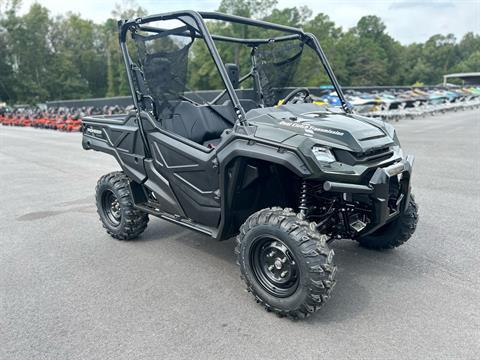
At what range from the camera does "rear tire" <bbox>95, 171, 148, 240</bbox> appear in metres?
4.47

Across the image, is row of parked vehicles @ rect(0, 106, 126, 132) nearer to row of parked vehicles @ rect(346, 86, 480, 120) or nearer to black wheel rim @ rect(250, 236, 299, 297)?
row of parked vehicles @ rect(346, 86, 480, 120)

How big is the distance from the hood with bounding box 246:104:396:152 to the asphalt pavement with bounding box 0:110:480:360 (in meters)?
1.25

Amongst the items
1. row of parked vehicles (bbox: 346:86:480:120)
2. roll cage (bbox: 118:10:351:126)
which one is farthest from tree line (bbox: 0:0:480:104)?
roll cage (bbox: 118:10:351:126)

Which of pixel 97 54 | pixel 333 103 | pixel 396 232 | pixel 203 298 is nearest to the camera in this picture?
pixel 203 298

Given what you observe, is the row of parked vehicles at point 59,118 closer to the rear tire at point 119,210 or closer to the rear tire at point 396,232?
the rear tire at point 119,210

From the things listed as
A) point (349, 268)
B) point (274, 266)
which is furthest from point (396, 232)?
point (274, 266)

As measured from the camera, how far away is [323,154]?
9.31ft

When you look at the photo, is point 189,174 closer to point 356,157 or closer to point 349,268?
point 356,157

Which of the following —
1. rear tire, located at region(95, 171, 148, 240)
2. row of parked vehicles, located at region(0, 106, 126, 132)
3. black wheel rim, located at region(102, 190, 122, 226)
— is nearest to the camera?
rear tire, located at region(95, 171, 148, 240)

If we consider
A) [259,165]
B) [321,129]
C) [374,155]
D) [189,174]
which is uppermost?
[321,129]

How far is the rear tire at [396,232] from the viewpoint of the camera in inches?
149

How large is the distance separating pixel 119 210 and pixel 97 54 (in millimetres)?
70247

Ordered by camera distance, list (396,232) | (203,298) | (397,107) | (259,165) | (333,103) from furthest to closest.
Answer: (397,107) → (333,103) → (396,232) → (203,298) → (259,165)

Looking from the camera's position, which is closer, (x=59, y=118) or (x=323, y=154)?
(x=323, y=154)
